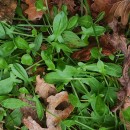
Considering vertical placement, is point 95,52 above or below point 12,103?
above

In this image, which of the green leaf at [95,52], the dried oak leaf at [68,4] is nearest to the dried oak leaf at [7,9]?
the dried oak leaf at [68,4]

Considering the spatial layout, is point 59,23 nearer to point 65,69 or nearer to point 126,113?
point 65,69

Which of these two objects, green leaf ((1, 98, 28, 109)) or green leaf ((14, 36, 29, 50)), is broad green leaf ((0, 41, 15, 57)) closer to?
green leaf ((14, 36, 29, 50))

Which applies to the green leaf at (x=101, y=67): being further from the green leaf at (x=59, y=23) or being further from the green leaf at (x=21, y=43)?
the green leaf at (x=21, y=43)

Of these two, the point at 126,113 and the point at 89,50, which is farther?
the point at 89,50

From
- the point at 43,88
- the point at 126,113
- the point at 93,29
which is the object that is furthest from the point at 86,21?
the point at 126,113

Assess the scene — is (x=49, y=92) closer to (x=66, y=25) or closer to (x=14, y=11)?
(x=66, y=25)

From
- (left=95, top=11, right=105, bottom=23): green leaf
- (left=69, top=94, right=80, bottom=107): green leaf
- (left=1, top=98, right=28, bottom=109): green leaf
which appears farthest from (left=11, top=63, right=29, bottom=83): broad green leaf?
(left=95, top=11, right=105, bottom=23): green leaf
